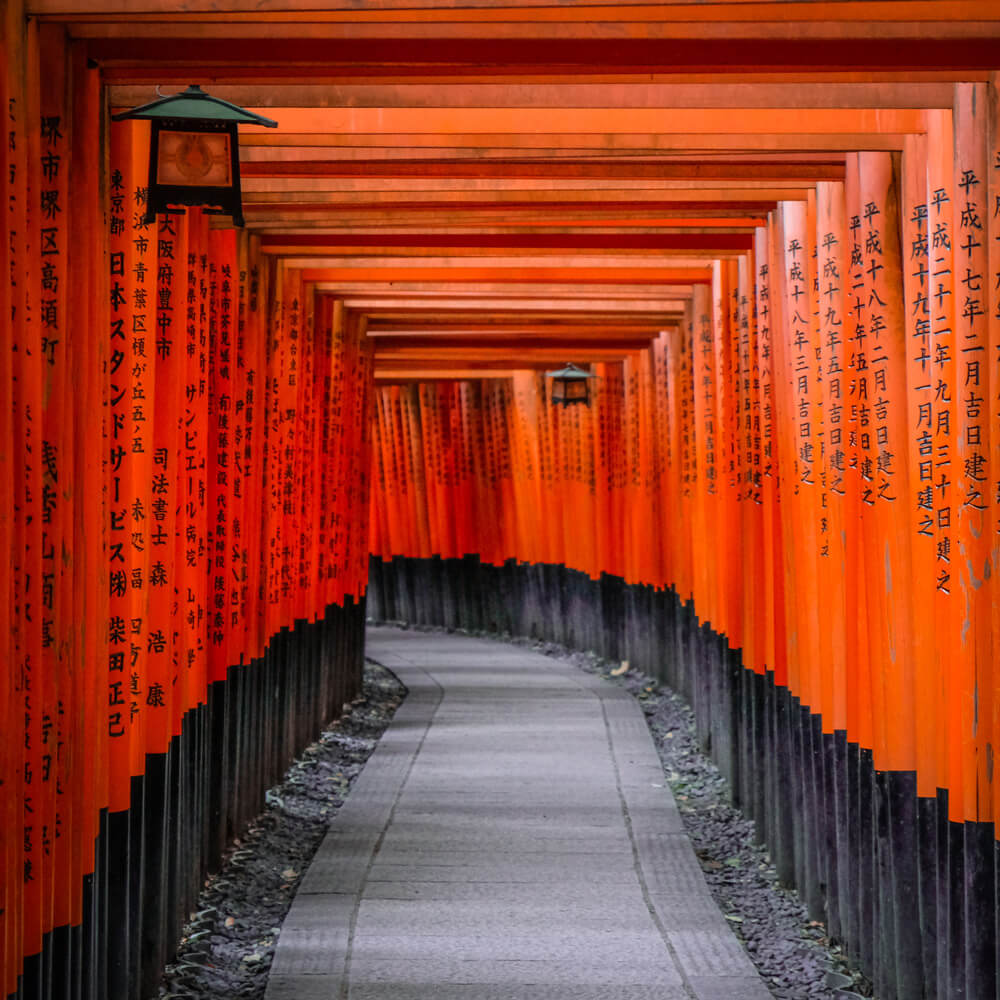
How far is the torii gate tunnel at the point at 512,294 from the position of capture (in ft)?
13.9

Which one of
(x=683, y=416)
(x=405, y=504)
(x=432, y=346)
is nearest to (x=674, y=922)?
(x=683, y=416)

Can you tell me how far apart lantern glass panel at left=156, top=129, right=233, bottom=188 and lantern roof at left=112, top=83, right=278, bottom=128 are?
0.65ft

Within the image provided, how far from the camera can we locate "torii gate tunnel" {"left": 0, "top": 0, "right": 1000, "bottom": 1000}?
424 cm

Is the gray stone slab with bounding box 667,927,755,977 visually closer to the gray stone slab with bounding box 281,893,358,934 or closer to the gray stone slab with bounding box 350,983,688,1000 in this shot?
the gray stone slab with bounding box 350,983,688,1000

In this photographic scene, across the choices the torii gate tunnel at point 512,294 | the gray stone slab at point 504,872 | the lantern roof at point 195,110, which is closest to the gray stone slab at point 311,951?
the torii gate tunnel at point 512,294

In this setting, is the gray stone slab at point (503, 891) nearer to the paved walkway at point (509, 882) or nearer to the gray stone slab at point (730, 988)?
the paved walkway at point (509, 882)

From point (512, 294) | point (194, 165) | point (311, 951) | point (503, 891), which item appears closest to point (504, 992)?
point (311, 951)

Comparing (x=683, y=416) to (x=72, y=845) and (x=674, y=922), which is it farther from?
(x=72, y=845)

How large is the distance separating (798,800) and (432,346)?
8.10 m

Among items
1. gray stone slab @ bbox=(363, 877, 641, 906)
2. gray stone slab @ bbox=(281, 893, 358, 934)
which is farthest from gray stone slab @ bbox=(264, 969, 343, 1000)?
gray stone slab @ bbox=(363, 877, 641, 906)

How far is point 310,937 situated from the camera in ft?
21.1

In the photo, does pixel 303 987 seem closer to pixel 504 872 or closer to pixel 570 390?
pixel 504 872

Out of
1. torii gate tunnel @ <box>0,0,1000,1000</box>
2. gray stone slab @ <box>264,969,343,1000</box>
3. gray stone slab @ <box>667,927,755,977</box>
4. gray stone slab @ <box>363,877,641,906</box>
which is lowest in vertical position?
gray stone slab @ <box>667,927,755,977</box>

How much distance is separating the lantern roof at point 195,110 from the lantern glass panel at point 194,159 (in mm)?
199
